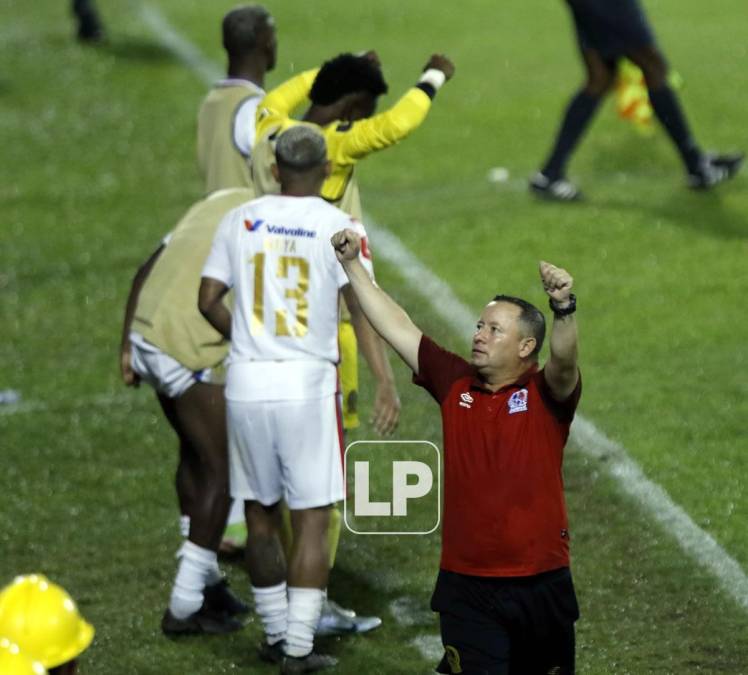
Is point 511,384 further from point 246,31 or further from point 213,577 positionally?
point 246,31

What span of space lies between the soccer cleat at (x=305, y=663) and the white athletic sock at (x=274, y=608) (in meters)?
0.15

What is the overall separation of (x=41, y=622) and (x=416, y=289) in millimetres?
8170

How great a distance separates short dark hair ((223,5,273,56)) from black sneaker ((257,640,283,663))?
289 cm

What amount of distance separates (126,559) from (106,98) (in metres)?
9.91

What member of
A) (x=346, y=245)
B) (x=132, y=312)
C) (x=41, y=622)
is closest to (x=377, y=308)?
(x=346, y=245)

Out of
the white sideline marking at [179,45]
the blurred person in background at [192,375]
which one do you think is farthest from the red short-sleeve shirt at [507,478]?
the white sideline marking at [179,45]

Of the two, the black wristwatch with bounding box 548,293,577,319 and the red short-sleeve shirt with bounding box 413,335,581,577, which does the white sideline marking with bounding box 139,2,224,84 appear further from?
the black wristwatch with bounding box 548,293,577,319

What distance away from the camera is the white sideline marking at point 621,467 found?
775 cm

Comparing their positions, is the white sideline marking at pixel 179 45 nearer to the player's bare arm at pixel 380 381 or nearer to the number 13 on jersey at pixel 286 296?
the player's bare arm at pixel 380 381

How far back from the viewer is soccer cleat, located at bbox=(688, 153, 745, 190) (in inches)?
521

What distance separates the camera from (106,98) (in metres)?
17.6

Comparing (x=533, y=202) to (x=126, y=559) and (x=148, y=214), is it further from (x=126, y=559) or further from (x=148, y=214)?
(x=126, y=559)

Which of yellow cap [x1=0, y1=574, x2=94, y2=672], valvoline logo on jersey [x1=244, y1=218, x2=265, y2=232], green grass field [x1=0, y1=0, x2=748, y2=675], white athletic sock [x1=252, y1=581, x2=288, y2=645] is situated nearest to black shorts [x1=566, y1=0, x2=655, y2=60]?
green grass field [x1=0, y1=0, x2=748, y2=675]

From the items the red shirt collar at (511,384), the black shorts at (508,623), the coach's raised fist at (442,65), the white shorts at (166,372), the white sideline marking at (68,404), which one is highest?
the coach's raised fist at (442,65)
